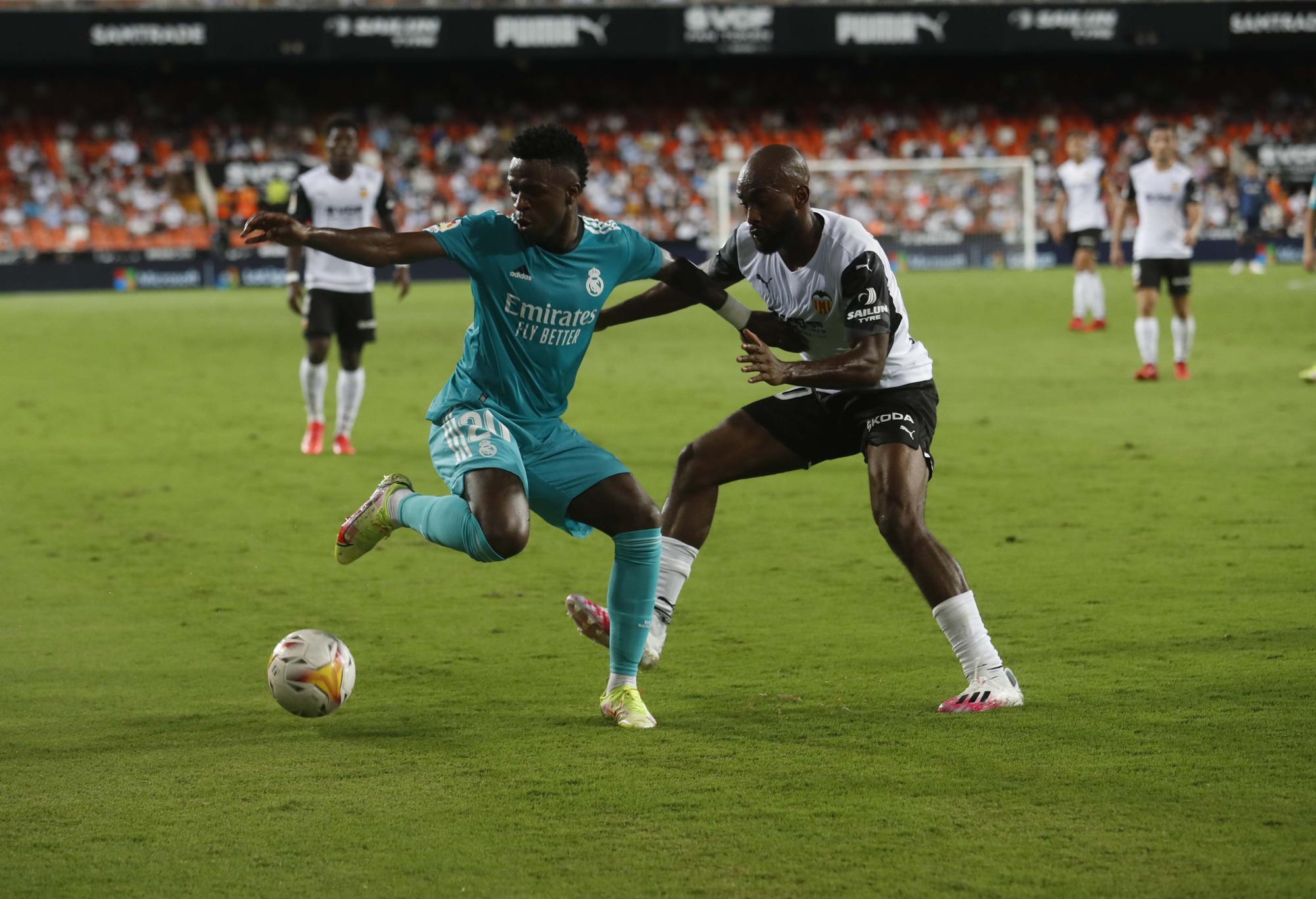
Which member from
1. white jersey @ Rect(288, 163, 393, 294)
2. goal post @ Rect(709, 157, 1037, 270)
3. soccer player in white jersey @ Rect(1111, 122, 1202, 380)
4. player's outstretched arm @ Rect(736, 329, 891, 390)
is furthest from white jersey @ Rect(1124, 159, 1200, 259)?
goal post @ Rect(709, 157, 1037, 270)

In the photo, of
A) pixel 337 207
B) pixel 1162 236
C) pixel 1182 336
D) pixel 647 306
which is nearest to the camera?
pixel 647 306

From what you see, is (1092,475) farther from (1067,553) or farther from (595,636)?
(595,636)

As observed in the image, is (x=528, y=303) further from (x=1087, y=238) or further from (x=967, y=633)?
(x=1087, y=238)

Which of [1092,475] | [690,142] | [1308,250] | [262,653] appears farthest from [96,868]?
[690,142]

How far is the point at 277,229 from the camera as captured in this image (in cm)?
472

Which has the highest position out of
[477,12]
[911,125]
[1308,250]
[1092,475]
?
[477,12]

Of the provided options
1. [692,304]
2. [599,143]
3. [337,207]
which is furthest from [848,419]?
[599,143]

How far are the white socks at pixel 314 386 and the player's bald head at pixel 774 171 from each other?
6.74 meters

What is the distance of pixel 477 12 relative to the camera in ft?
125

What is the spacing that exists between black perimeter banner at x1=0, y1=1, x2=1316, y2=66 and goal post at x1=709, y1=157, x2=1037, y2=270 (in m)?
5.76

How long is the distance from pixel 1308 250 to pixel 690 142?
2783cm

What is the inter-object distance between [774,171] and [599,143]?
36202 millimetres

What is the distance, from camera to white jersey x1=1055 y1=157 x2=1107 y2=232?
819 inches

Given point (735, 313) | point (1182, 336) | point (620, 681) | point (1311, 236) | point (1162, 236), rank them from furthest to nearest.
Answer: point (1182, 336) → point (1162, 236) → point (1311, 236) → point (735, 313) → point (620, 681)
